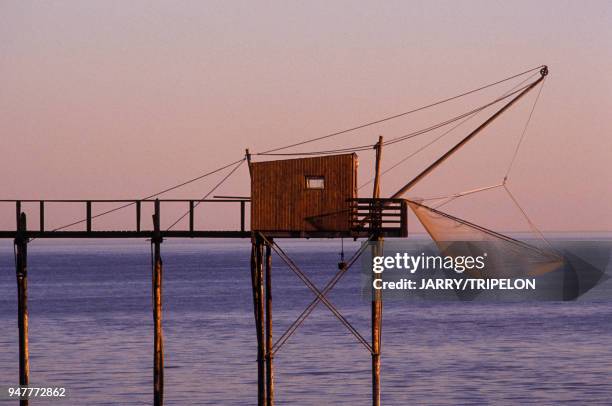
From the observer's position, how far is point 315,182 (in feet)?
149

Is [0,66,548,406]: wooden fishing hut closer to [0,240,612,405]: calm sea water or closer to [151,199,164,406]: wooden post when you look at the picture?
[151,199,164,406]: wooden post

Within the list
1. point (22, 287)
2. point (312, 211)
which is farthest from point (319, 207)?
point (22, 287)

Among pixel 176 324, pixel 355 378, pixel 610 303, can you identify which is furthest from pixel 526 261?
pixel 610 303

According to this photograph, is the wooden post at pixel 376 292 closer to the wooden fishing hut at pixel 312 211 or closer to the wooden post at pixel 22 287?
the wooden fishing hut at pixel 312 211

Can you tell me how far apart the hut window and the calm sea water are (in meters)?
16.8

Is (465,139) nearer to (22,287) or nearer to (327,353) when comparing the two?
(22,287)

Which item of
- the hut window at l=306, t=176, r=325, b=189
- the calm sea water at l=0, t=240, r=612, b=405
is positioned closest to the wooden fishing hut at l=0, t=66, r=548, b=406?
the hut window at l=306, t=176, r=325, b=189

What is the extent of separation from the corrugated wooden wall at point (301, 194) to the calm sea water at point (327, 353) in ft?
51.0

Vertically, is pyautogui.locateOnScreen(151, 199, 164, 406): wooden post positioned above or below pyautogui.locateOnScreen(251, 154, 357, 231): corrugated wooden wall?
below

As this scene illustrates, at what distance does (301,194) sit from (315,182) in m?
0.65

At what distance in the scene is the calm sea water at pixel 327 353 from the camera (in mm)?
62406

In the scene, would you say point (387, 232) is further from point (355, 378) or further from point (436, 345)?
point (436, 345)

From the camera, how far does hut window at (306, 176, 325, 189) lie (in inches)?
1783

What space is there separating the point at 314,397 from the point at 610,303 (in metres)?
87.4
